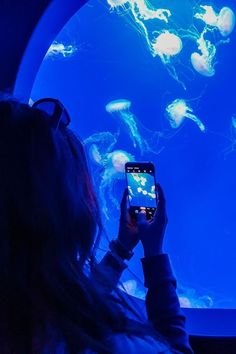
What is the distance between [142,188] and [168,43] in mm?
1805

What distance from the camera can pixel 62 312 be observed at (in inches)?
26.1

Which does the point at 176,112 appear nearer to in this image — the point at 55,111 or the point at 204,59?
the point at 204,59

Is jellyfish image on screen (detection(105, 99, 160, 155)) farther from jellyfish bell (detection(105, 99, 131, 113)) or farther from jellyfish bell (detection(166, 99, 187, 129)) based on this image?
jellyfish bell (detection(166, 99, 187, 129))

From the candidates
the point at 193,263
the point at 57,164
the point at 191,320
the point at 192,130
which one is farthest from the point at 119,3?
the point at 193,263

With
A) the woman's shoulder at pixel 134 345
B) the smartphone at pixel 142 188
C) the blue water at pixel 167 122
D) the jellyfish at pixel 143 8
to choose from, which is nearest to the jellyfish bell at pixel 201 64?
the blue water at pixel 167 122

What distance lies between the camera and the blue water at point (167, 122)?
2.88 meters

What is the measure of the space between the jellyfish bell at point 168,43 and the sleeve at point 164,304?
6.82ft

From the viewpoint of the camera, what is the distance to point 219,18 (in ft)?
9.24

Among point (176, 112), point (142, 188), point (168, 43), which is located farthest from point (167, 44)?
point (142, 188)

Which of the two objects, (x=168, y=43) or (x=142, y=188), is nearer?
(x=142, y=188)

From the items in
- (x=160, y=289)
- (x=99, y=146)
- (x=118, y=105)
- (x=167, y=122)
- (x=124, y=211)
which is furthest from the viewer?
(x=167, y=122)

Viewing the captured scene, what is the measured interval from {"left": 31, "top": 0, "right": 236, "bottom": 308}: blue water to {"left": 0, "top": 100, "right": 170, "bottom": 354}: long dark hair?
1.60m

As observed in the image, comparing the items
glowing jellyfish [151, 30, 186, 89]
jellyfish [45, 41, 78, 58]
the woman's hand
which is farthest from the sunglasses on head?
glowing jellyfish [151, 30, 186, 89]

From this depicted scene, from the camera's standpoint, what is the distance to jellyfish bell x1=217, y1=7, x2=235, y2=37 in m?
2.73
